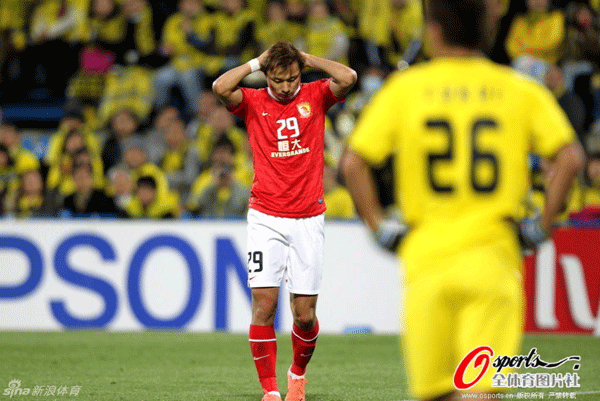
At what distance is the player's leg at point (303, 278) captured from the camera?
705 centimetres

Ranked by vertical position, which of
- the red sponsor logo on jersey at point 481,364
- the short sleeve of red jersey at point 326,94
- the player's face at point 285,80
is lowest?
the red sponsor logo on jersey at point 481,364

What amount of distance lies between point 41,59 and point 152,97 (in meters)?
2.69

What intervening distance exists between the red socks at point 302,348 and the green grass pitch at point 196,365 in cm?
27

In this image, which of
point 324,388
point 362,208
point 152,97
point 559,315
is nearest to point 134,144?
point 152,97

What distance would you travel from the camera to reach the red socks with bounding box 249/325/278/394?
7.01 metres

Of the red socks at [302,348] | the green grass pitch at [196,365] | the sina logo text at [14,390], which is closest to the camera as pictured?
the red socks at [302,348]

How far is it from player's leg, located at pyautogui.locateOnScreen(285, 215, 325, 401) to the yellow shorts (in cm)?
339

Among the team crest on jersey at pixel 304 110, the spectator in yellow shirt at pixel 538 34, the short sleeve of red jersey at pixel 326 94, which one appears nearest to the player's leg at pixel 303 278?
the team crest on jersey at pixel 304 110

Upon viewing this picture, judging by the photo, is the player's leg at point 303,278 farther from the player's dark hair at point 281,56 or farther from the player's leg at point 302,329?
the player's dark hair at point 281,56

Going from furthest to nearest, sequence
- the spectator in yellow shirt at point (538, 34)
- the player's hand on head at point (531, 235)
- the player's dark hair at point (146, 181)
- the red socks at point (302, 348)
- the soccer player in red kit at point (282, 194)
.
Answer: the spectator in yellow shirt at point (538, 34), the player's dark hair at point (146, 181), the red socks at point (302, 348), the soccer player in red kit at point (282, 194), the player's hand on head at point (531, 235)

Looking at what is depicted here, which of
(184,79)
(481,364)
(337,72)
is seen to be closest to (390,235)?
(481,364)

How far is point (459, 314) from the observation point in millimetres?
3635

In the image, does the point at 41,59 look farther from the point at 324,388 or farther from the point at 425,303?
the point at 425,303

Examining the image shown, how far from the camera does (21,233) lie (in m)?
12.1
